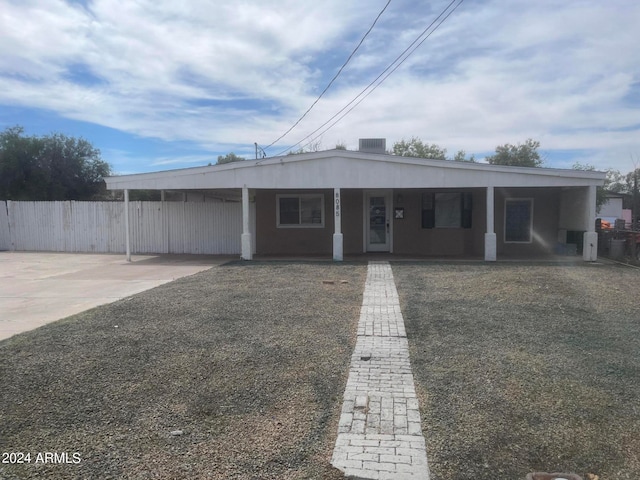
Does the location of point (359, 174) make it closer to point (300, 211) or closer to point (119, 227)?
point (300, 211)

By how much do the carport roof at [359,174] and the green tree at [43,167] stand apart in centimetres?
1398

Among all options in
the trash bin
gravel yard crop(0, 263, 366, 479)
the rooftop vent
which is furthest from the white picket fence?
the trash bin

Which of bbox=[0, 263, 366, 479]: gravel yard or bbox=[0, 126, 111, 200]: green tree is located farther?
bbox=[0, 126, 111, 200]: green tree

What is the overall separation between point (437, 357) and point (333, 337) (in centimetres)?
139

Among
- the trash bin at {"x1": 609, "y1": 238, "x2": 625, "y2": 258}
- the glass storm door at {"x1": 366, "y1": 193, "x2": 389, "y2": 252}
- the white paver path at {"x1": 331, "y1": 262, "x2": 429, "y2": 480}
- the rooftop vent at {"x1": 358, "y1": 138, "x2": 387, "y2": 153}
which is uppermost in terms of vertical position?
the rooftop vent at {"x1": 358, "y1": 138, "x2": 387, "y2": 153}

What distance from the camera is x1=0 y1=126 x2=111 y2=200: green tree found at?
80.4 feet

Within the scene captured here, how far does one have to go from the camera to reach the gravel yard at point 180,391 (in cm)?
315

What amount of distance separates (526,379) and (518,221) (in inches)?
519

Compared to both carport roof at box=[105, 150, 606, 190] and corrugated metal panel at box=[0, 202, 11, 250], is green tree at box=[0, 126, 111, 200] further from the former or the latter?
carport roof at box=[105, 150, 606, 190]

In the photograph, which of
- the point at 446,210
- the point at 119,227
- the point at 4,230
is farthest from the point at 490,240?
the point at 4,230

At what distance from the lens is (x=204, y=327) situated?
6465mm

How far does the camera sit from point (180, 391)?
4.26 meters

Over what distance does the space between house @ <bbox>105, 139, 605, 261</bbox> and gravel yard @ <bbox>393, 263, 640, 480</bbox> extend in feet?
20.8

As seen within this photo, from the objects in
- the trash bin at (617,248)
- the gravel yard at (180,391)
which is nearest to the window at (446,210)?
the trash bin at (617,248)
